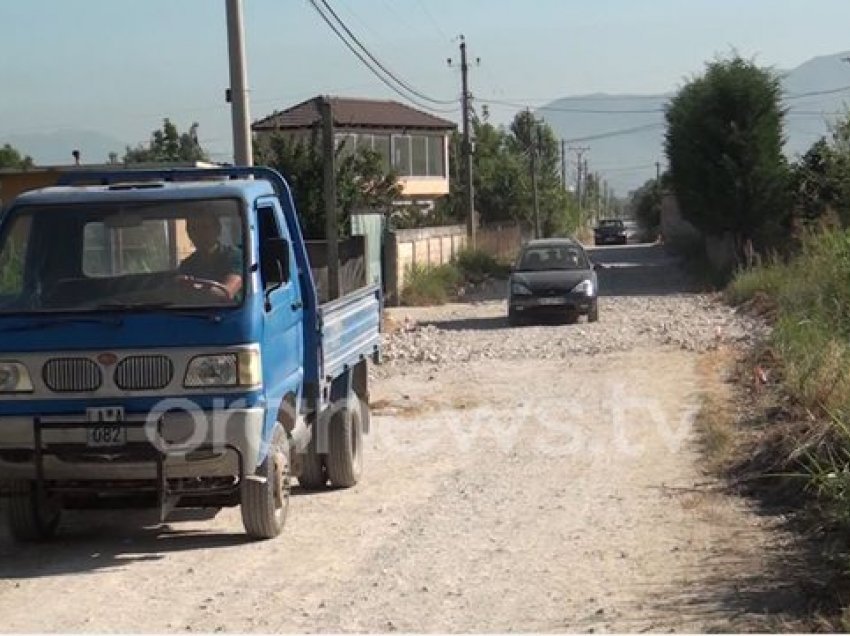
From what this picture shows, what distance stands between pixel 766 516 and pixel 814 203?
964 inches

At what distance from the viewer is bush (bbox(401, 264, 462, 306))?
3203 cm

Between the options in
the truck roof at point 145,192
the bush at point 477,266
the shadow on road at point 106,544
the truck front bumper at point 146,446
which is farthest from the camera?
the bush at point 477,266

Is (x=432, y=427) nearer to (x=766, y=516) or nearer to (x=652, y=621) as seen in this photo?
(x=766, y=516)

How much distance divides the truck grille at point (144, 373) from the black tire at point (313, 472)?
2.54 meters

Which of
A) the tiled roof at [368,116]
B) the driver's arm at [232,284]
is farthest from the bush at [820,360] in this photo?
the tiled roof at [368,116]

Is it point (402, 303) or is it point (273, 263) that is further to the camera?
point (402, 303)

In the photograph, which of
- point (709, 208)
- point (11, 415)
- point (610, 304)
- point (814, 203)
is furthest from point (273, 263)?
point (709, 208)

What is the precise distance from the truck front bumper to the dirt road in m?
0.58

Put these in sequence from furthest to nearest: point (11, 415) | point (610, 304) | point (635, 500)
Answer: point (610, 304) < point (635, 500) < point (11, 415)

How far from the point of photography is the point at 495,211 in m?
70.1

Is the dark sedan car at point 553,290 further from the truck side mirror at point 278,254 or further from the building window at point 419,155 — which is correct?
the building window at point 419,155

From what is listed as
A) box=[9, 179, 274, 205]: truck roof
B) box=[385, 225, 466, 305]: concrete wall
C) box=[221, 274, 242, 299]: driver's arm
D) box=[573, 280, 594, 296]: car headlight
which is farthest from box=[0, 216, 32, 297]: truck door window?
box=[385, 225, 466, 305]: concrete wall

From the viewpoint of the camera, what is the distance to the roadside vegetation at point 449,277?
32.2m

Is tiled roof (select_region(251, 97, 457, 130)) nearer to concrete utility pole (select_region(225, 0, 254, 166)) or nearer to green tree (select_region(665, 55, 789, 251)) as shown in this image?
green tree (select_region(665, 55, 789, 251))
